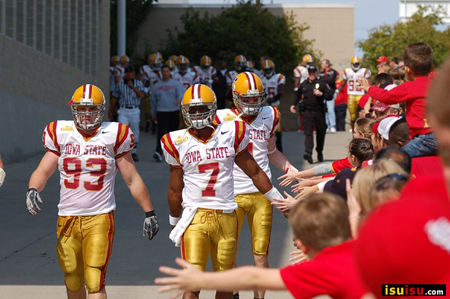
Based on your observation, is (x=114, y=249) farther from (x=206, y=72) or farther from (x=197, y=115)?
(x=206, y=72)

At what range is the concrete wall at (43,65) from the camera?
14.7m

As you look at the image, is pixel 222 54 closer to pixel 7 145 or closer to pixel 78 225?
pixel 7 145

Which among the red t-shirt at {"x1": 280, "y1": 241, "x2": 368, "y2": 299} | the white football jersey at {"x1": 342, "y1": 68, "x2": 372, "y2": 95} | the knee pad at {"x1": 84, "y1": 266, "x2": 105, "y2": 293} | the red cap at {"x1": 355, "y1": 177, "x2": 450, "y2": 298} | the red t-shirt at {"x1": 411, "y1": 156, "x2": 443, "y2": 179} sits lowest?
the knee pad at {"x1": 84, "y1": 266, "x2": 105, "y2": 293}

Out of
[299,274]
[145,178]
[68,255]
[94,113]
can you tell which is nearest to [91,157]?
[94,113]

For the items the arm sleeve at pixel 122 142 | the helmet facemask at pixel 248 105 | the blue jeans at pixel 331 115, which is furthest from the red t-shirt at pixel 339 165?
the blue jeans at pixel 331 115

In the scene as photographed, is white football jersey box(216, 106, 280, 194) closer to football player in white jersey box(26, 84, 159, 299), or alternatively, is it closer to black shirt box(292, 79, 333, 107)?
football player in white jersey box(26, 84, 159, 299)

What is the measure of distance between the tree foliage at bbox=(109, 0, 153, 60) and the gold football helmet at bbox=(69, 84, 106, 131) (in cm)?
2149

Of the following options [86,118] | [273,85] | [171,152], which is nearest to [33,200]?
[86,118]

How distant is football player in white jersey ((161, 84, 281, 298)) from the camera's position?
17.6 feet

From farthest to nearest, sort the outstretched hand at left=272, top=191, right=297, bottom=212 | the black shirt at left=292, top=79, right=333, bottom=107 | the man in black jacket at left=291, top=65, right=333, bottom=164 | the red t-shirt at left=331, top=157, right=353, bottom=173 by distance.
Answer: the man in black jacket at left=291, top=65, right=333, bottom=164 < the black shirt at left=292, top=79, right=333, bottom=107 < the red t-shirt at left=331, top=157, right=353, bottom=173 < the outstretched hand at left=272, top=191, right=297, bottom=212

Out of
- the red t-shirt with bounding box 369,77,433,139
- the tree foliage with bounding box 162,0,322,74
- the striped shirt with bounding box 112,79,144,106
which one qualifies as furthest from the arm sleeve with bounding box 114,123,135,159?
the tree foliage with bounding box 162,0,322,74

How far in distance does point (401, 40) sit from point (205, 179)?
24.5 meters

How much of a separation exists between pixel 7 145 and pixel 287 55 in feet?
48.4

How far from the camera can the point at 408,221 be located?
186 centimetres
